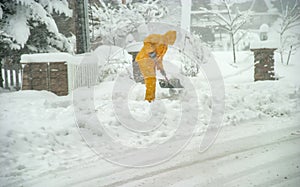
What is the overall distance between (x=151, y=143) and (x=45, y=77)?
218 centimetres

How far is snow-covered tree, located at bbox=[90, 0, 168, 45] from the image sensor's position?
24.6 ft

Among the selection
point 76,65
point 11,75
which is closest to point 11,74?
point 11,75

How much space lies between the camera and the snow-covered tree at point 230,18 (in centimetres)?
768

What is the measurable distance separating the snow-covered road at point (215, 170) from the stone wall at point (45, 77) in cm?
217

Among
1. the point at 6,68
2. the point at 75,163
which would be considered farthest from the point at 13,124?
the point at 6,68

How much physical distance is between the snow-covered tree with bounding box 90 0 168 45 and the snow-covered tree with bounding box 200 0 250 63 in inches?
51.9

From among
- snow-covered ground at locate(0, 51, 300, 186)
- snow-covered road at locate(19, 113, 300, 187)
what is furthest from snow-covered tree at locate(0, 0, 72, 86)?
snow-covered road at locate(19, 113, 300, 187)

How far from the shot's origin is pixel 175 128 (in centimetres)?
284

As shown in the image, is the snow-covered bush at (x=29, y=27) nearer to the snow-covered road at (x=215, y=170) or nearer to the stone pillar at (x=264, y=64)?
the snow-covered road at (x=215, y=170)

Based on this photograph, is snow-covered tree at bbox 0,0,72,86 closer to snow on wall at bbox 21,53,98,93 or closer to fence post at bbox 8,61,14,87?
fence post at bbox 8,61,14,87

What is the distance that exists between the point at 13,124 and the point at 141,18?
572 centimetres

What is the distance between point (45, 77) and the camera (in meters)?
4.11

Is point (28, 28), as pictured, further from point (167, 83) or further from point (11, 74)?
point (167, 83)

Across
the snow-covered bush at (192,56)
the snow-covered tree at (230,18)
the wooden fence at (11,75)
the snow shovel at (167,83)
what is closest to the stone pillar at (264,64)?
the snow-covered bush at (192,56)
